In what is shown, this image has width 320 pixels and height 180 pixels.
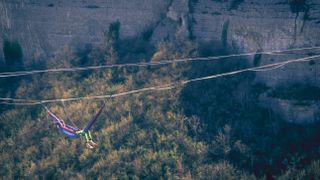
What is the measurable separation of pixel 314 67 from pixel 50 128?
9839mm

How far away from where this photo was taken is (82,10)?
1961cm

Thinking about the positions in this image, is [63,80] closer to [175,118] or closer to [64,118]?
[64,118]

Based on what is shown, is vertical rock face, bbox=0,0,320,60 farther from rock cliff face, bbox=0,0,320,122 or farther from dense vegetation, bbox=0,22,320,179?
dense vegetation, bbox=0,22,320,179

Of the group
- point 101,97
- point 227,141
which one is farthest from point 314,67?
point 101,97

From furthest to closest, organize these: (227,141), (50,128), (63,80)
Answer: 1. (63,80)
2. (50,128)
3. (227,141)

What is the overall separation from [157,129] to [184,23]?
4.72 m

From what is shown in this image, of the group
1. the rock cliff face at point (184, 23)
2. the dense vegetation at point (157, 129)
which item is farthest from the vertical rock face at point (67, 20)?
the dense vegetation at point (157, 129)

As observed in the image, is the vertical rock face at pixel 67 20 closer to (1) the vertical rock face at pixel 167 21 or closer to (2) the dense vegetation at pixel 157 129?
(1) the vertical rock face at pixel 167 21

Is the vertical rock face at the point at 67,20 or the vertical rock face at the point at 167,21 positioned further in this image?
the vertical rock face at the point at 67,20

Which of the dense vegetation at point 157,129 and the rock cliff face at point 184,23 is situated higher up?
the rock cliff face at point 184,23

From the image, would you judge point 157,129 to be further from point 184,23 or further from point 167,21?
point 167,21

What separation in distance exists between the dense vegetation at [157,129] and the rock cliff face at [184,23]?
0.61m

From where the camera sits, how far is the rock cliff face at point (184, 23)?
627 inches

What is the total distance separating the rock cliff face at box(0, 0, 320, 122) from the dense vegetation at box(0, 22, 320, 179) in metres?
0.61
